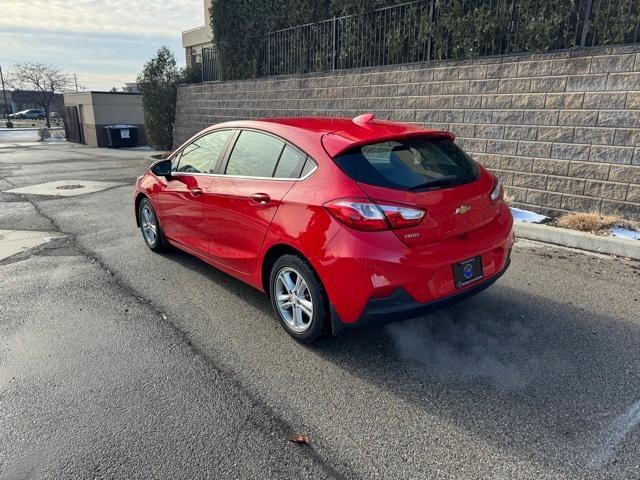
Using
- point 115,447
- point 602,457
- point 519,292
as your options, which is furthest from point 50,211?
point 602,457

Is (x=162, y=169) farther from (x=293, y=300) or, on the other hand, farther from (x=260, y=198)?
(x=293, y=300)

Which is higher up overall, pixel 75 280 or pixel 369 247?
pixel 369 247

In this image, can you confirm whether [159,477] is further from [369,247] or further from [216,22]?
[216,22]

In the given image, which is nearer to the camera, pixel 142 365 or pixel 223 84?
pixel 142 365

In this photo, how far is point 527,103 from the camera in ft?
22.5

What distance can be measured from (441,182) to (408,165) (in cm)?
25

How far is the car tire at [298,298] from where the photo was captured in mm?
3264

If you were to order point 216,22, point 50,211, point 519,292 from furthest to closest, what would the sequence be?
point 216,22
point 50,211
point 519,292

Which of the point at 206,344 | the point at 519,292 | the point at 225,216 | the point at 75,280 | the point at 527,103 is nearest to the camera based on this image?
the point at 206,344

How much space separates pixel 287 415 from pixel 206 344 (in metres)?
1.11

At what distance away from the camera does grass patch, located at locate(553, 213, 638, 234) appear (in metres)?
5.88

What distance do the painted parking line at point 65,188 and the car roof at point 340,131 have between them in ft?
25.4

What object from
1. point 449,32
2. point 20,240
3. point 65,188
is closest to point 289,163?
point 20,240

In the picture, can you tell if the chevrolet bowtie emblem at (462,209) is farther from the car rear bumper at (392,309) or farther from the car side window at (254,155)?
the car side window at (254,155)
